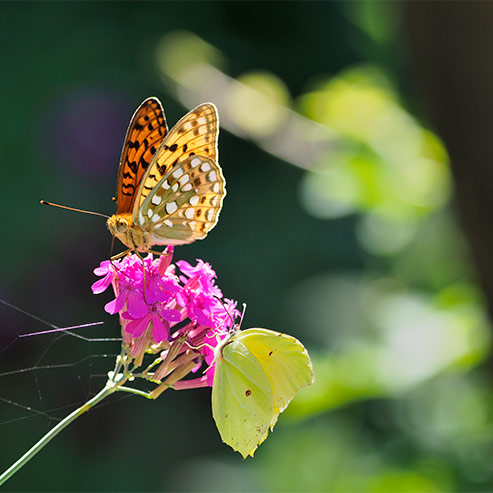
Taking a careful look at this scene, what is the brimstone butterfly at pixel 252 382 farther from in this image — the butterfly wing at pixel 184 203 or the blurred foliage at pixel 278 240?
the blurred foliage at pixel 278 240

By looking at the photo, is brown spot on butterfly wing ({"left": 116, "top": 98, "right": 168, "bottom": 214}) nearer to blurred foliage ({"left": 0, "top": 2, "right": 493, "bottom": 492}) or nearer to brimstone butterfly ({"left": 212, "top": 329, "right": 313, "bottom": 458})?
brimstone butterfly ({"left": 212, "top": 329, "right": 313, "bottom": 458})

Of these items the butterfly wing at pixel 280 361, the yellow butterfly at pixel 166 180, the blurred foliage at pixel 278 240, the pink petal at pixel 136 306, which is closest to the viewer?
the pink petal at pixel 136 306

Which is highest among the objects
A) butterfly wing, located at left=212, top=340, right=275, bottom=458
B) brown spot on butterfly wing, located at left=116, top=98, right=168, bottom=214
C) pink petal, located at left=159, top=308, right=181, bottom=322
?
brown spot on butterfly wing, located at left=116, top=98, right=168, bottom=214

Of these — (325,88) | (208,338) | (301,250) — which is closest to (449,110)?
(325,88)

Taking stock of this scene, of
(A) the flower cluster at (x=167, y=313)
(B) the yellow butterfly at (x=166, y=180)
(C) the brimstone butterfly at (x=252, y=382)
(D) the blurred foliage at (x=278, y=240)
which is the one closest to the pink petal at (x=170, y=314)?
(A) the flower cluster at (x=167, y=313)

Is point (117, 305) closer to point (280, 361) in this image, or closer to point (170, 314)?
point (170, 314)

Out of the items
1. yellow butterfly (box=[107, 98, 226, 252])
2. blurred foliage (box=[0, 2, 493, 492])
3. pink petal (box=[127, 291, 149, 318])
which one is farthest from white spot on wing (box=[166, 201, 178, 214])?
blurred foliage (box=[0, 2, 493, 492])

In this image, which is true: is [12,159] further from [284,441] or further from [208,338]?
[208,338]

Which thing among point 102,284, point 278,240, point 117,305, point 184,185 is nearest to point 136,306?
point 117,305
